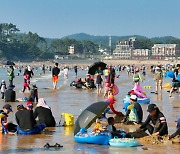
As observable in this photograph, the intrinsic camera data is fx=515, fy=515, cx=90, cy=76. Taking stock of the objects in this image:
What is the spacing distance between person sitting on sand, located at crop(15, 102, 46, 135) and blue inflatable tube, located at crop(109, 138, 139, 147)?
2339mm

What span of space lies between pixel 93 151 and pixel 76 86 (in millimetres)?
20958

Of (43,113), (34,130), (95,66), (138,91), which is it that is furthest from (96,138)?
(95,66)

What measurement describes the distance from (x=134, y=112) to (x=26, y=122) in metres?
2.90

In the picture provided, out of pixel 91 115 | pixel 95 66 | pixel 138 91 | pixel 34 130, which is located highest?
pixel 95 66

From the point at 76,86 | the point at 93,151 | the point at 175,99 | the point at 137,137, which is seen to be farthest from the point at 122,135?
the point at 76,86

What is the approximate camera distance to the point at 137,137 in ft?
36.4

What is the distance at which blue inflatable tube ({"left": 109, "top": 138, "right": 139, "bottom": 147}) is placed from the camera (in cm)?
1027

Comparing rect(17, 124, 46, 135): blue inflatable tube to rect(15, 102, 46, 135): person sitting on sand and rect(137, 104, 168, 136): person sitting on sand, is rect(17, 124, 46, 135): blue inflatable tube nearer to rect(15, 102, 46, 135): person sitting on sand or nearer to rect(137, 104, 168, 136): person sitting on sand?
rect(15, 102, 46, 135): person sitting on sand

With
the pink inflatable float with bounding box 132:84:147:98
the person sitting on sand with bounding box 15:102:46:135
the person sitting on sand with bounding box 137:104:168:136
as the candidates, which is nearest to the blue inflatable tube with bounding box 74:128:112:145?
the person sitting on sand with bounding box 137:104:168:136

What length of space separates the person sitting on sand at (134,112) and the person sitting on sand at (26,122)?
2506 mm

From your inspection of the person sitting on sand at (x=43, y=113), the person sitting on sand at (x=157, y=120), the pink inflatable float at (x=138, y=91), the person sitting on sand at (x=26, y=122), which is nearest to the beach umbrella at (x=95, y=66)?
the pink inflatable float at (x=138, y=91)

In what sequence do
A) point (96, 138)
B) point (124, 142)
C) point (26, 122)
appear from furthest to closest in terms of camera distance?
point (26, 122), point (96, 138), point (124, 142)

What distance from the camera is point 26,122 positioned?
11898mm

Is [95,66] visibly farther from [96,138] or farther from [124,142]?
[124,142]
